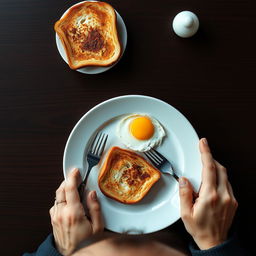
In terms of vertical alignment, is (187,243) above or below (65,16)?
below

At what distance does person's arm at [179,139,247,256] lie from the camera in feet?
3.80

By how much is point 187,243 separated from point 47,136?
67 centimetres

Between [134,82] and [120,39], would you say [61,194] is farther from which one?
[120,39]

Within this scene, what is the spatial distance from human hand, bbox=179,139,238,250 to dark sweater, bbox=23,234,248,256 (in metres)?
0.02

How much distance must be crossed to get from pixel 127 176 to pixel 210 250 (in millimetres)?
382

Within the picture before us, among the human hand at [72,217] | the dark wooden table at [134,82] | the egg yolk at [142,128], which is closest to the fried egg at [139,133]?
the egg yolk at [142,128]

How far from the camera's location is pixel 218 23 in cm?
130

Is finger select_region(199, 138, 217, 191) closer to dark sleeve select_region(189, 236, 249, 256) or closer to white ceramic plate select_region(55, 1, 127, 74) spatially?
dark sleeve select_region(189, 236, 249, 256)

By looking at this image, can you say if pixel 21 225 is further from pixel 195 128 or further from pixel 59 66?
pixel 195 128

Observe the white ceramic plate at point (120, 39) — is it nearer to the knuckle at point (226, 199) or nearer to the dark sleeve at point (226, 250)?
the knuckle at point (226, 199)

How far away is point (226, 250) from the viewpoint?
116cm

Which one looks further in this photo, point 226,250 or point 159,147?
point 159,147

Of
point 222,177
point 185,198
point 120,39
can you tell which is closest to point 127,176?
point 185,198

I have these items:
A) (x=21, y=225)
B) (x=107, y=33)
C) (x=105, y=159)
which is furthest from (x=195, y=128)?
(x=21, y=225)
